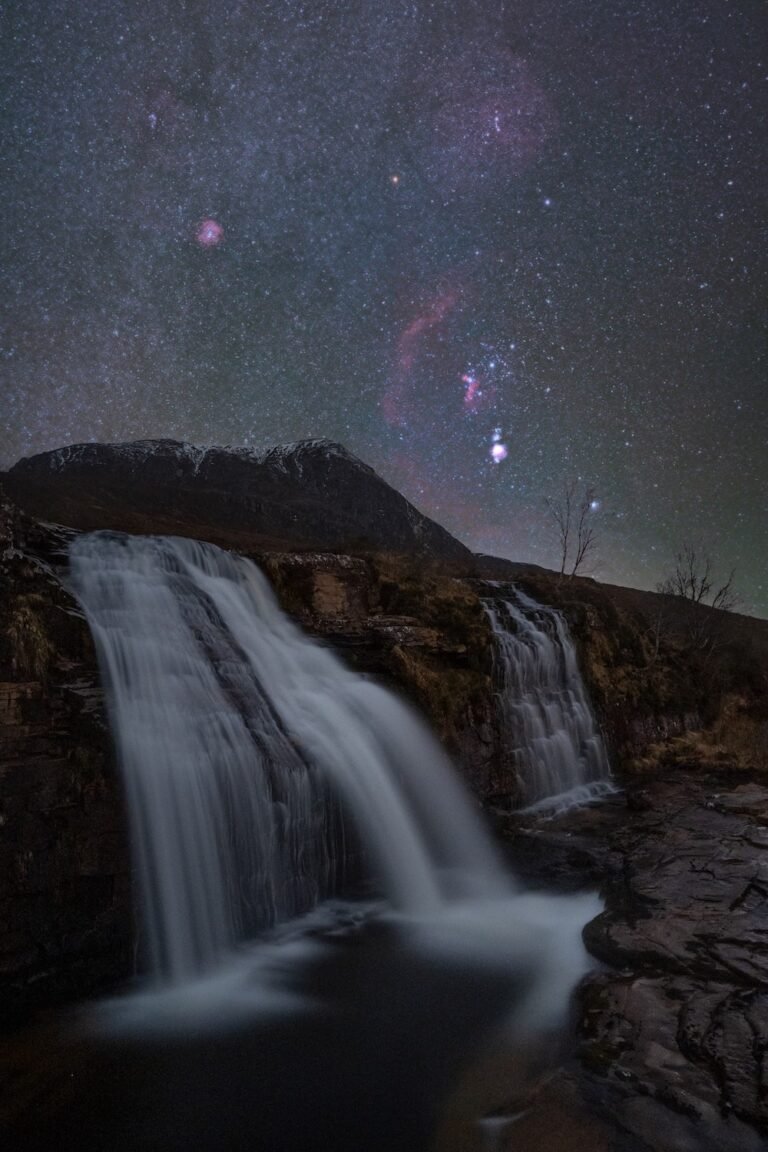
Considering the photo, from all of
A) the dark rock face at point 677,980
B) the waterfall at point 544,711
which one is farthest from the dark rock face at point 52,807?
the waterfall at point 544,711

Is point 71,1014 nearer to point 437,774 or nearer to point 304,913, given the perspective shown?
point 304,913

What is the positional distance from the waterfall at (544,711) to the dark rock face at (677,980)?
331cm

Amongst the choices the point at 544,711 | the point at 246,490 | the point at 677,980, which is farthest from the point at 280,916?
the point at 246,490

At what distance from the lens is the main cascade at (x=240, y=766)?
7059 mm

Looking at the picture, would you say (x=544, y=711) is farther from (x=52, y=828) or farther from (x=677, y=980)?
(x=52, y=828)

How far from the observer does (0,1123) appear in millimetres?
4137

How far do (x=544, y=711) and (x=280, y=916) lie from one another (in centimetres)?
903

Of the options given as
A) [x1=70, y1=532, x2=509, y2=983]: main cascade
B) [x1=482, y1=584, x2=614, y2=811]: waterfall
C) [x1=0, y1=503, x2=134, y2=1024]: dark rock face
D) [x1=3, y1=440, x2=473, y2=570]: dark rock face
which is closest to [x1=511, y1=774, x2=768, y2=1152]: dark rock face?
[x1=70, y1=532, x2=509, y2=983]: main cascade

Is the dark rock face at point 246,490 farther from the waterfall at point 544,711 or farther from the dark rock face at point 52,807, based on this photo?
the dark rock face at point 52,807

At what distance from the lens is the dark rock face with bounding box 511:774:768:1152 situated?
3.73 m

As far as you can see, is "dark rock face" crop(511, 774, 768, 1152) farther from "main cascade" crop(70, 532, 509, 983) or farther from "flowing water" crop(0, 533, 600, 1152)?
"main cascade" crop(70, 532, 509, 983)

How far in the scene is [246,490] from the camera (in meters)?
66.6

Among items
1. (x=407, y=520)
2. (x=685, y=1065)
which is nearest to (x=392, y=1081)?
(x=685, y=1065)

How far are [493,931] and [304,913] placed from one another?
2423mm
